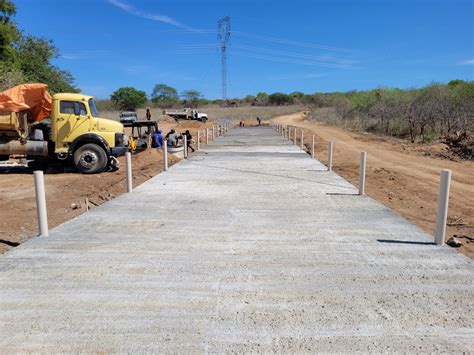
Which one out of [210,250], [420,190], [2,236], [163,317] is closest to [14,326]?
[163,317]

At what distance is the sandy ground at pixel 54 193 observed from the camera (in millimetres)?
8793

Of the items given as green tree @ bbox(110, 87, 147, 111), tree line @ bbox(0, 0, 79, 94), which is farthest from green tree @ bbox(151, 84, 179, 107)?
tree line @ bbox(0, 0, 79, 94)

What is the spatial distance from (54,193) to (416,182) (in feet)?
→ 38.4

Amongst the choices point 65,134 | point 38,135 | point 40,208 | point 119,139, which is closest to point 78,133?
point 65,134

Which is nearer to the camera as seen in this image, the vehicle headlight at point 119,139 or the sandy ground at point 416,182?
the sandy ground at point 416,182

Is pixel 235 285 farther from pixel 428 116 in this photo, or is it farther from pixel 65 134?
pixel 428 116

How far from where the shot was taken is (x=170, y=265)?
17.1 ft

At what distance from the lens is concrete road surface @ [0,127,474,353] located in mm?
3559

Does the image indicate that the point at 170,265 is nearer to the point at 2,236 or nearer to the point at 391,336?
the point at 391,336

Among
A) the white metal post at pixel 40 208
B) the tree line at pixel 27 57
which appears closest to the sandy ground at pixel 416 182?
the white metal post at pixel 40 208

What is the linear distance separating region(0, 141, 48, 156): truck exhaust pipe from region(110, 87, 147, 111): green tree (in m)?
86.5

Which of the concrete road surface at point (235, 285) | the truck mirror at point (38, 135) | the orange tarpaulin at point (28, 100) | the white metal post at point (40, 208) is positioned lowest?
the concrete road surface at point (235, 285)

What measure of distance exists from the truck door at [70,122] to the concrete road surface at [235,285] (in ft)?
29.8

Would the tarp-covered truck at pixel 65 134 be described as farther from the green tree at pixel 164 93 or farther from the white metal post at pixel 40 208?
the green tree at pixel 164 93
